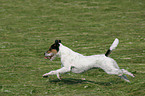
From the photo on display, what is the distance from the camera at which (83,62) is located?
29.3 ft

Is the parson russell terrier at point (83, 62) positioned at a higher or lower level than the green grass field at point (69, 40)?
higher

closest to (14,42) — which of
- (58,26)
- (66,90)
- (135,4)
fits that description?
(58,26)

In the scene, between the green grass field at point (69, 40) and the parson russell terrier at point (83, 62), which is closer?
the parson russell terrier at point (83, 62)

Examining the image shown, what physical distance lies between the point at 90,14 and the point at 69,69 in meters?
24.8

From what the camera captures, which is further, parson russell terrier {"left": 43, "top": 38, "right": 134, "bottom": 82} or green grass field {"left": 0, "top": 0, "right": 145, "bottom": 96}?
green grass field {"left": 0, "top": 0, "right": 145, "bottom": 96}

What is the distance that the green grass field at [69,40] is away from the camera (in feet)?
30.8

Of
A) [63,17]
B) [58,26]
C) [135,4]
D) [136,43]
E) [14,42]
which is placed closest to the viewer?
[136,43]

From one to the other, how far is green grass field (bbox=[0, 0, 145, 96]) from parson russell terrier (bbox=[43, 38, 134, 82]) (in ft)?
2.21

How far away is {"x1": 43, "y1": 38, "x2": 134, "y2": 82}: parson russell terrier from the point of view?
8662 mm

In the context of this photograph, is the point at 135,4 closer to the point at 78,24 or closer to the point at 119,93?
the point at 78,24

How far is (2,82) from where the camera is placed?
10383mm

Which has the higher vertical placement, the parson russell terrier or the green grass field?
the parson russell terrier

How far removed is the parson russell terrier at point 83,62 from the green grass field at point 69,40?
67 cm

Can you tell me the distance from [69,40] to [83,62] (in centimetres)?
1314
